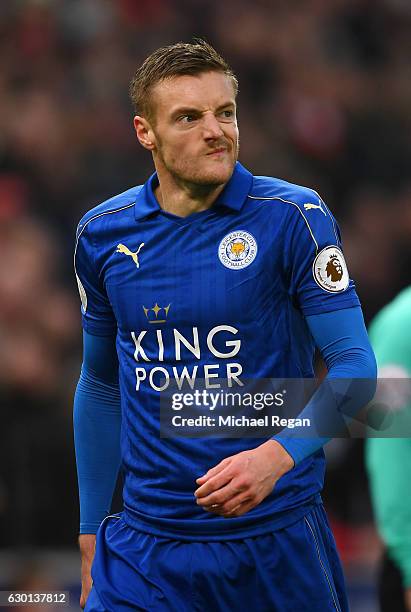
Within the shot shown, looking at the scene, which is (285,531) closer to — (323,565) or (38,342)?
(323,565)

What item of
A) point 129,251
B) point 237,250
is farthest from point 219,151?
point 129,251

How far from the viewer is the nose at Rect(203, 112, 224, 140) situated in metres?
3.09

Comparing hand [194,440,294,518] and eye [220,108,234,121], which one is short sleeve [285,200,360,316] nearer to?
eye [220,108,234,121]

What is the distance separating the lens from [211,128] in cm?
309

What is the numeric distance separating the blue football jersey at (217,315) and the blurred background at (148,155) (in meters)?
3.03

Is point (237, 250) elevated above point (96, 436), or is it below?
above

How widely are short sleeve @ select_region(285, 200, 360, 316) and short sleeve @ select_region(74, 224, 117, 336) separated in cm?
60

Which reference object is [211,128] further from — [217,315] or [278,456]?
[278,456]

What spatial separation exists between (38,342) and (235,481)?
15.6ft

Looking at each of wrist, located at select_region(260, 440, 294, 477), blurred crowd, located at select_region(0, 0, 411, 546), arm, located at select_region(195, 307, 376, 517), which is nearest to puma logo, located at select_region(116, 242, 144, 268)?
arm, located at select_region(195, 307, 376, 517)

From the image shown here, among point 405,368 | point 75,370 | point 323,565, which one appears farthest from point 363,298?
point 323,565

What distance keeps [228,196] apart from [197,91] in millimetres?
286

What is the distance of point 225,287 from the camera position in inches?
122

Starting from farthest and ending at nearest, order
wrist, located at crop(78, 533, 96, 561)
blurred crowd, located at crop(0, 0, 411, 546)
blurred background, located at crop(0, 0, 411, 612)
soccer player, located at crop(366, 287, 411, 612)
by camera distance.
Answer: blurred crowd, located at crop(0, 0, 411, 546)
blurred background, located at crop(0, 0, 411, 612)
soccer player, located at crop(366, 287, 411, 612)
wrist, located at crop(78, 533, 96, 561)
